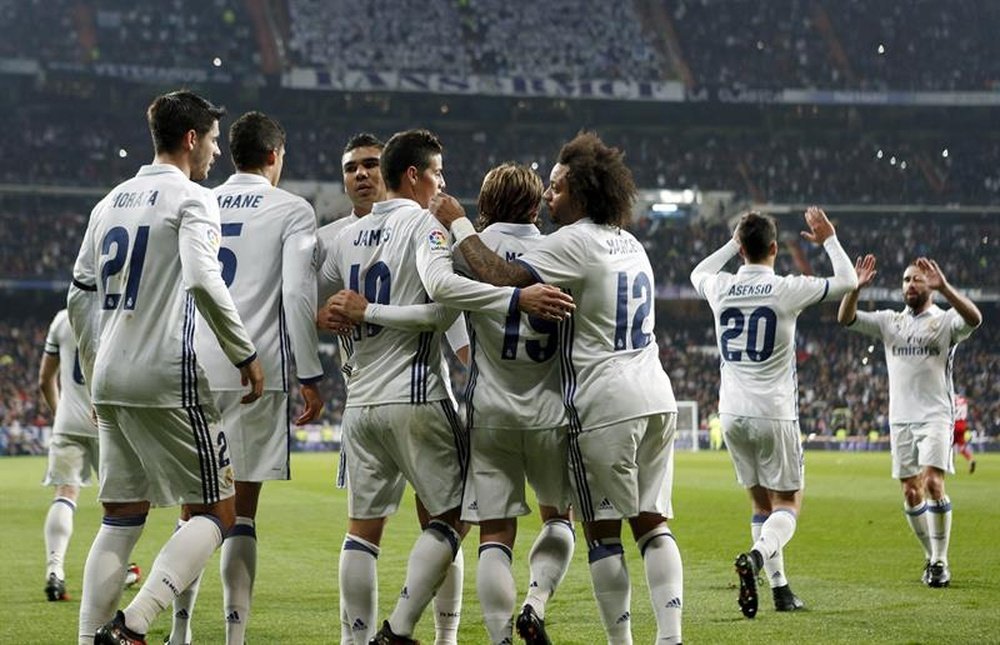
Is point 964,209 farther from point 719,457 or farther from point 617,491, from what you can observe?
point 617,491

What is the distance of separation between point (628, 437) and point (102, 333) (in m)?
2.28

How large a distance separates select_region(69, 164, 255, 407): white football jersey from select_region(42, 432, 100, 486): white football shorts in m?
4.64

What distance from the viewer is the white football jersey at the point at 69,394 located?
10.1 m

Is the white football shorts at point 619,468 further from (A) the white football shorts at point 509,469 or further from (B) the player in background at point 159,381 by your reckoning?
(B) the player in background at point 159,381

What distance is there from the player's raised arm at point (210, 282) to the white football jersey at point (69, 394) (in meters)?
4.82

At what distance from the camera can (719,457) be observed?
3612 cm

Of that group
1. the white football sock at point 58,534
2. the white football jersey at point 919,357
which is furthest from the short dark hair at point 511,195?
the white football jersey at point 919,357

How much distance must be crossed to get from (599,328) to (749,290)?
310 cm

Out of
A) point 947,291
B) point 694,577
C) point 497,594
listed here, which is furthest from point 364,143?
point 694,577

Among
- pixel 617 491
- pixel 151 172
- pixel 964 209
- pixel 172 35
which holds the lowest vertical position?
pixel 617 491

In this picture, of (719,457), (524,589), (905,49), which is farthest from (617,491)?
(905,49)

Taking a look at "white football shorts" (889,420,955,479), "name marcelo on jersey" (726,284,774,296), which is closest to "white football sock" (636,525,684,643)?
"name marcelo on jersey" (726,284,774,296)

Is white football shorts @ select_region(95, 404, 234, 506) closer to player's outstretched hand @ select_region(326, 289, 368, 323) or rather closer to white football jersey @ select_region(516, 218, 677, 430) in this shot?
player's outstretched hand @ select_region(326, 289, 368, 323)

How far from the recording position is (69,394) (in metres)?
→ 10.2
